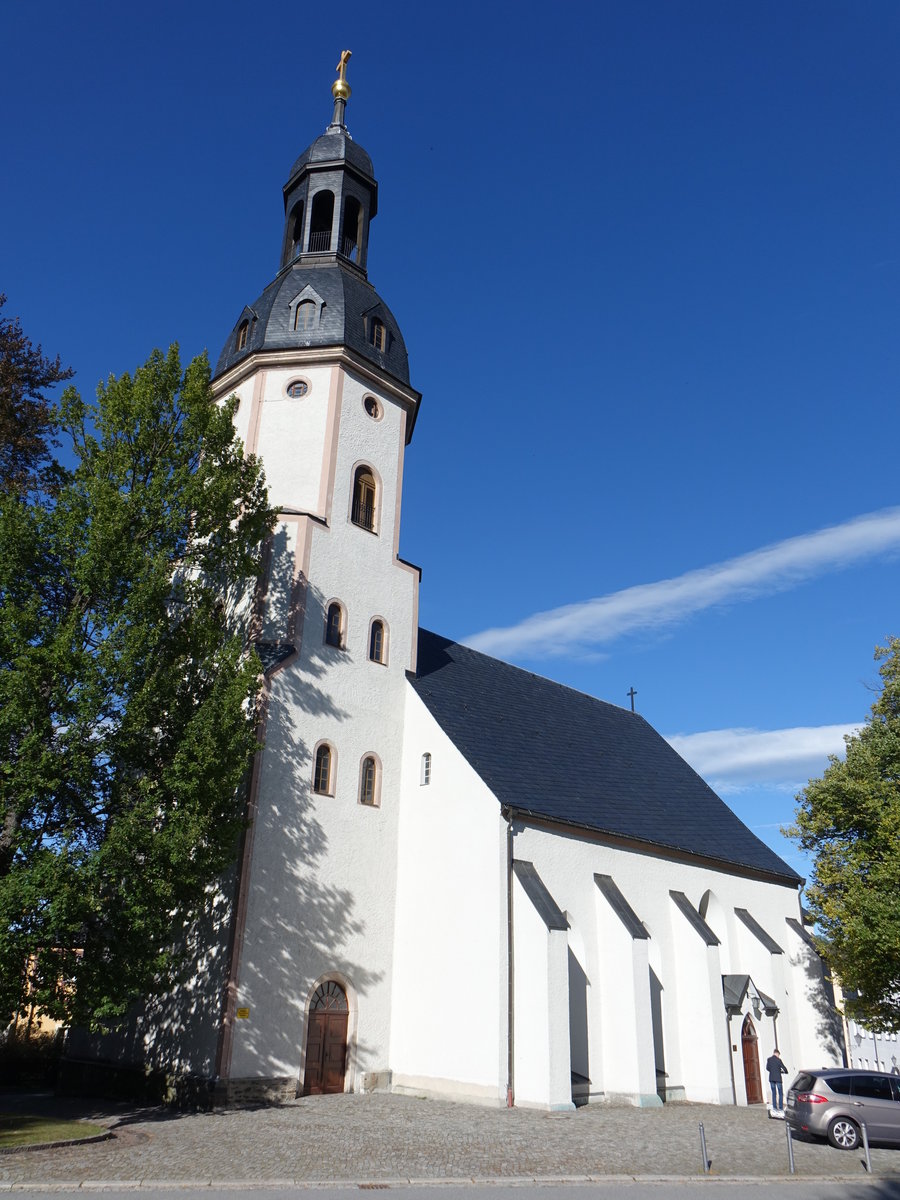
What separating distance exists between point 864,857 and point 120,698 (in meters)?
17.0

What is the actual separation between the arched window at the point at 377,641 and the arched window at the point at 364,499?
2.46 meters

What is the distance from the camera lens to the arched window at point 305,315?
23.2 m

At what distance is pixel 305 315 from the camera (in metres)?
23.4

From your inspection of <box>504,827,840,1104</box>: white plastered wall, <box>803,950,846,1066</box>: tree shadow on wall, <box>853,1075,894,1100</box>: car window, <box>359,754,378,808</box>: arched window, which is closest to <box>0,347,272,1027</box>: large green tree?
<box>359,754,378,808</box>: arched window

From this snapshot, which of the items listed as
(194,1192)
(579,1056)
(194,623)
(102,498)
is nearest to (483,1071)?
A: (579,1056)

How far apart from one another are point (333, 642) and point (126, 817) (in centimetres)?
791

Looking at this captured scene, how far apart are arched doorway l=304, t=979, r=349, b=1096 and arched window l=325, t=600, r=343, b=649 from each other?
726 centimetres

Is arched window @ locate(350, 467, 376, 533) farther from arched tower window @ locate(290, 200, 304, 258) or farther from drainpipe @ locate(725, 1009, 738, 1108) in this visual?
drainpipe @ locate(725, 1009, 738, 1108)

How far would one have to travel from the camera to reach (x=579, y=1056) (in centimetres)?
1941

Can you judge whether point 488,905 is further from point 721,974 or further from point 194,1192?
point 194,1192

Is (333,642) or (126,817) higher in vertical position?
(333,642)

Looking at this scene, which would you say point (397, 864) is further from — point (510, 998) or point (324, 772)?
point (510, 998)

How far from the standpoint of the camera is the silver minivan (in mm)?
14914

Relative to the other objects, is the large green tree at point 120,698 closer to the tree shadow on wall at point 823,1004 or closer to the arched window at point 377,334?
the arched window at point 377,334
